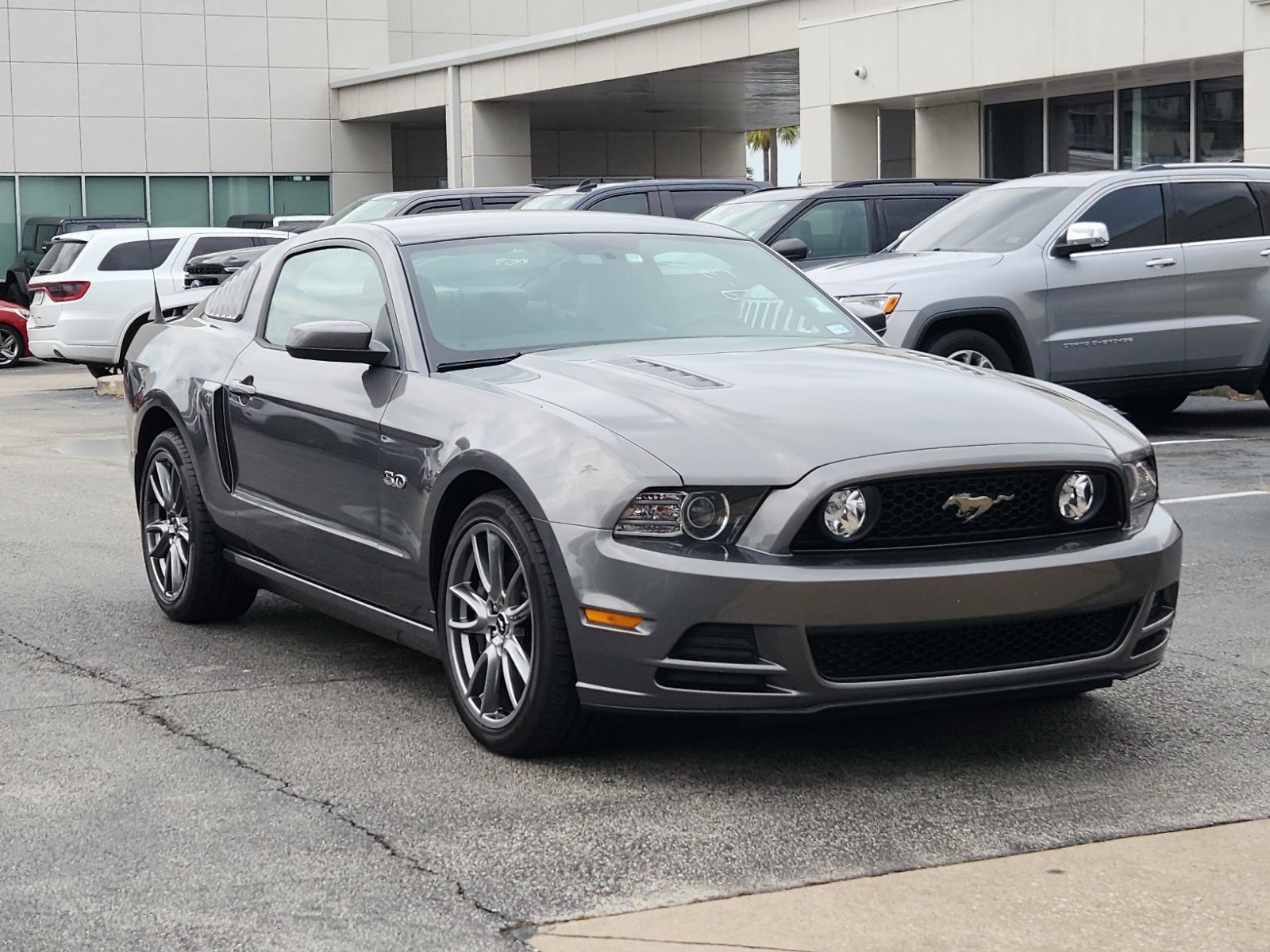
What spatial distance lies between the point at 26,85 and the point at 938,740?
39173 millimetres

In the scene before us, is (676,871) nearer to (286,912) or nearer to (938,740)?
(286,912)

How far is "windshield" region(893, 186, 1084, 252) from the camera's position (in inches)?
504

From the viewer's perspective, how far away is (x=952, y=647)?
15.6ft

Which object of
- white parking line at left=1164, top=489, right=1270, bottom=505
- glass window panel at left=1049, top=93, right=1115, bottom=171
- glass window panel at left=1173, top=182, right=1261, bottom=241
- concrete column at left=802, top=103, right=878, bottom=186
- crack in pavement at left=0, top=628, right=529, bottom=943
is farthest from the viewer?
concrete column at left=802, top=103, right=878, bottom=186

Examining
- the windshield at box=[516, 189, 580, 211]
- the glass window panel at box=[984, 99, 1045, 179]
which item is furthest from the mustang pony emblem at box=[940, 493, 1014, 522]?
the glass window panel at box=[984, 99, 1045, 179]

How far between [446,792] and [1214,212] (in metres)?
9.91

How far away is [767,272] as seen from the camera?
261 inches

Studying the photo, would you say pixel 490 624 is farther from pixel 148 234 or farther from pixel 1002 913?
pixel 148 234

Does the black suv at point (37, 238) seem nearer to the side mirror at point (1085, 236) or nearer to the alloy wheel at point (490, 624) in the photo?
the side mirror at point (1085, 236)

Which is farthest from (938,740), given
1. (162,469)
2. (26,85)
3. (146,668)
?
(26,85)

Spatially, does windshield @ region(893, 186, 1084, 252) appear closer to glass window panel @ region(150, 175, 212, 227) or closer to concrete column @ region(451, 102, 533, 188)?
concrete column @ region(451, 102, 533, 188)

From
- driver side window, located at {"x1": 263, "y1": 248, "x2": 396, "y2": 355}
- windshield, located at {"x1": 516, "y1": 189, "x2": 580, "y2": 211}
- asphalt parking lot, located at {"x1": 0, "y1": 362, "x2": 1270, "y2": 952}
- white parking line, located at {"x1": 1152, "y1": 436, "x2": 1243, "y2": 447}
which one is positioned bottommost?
asphalt parking lot, located at {"x1": 0, "y1": 362, "x2": 1270, "y2": 952}

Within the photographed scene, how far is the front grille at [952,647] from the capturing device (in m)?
4.66

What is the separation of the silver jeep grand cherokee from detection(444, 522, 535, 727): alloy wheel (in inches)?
275
